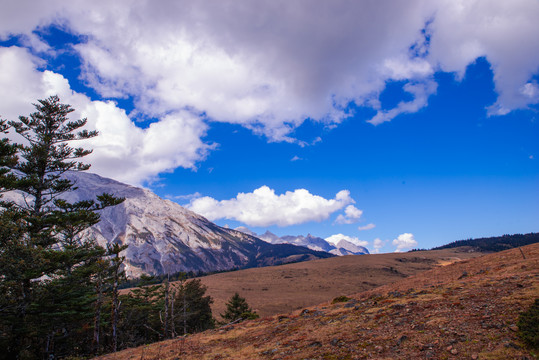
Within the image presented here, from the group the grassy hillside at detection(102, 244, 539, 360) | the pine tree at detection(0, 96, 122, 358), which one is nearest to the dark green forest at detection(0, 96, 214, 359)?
the pine tree at detection(0, 96, 122, 358)

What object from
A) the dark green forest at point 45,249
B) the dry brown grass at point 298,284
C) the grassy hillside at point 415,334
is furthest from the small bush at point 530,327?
the dry brown grass at point 298,284

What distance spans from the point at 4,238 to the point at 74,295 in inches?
518

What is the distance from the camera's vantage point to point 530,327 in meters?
7.00

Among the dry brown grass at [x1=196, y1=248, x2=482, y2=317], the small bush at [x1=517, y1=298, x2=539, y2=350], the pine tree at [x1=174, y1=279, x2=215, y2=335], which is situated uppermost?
the small bush at [x1=517, y1=298, x2=539, y2=350]

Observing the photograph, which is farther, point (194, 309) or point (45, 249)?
point (194, 309)

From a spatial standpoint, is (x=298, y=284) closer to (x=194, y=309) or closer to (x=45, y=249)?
(x=194, y=309)

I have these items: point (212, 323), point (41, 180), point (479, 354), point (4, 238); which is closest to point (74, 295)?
point (41, 180)

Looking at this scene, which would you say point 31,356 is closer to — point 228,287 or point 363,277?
point 228,287

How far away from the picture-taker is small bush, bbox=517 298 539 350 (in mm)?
6488

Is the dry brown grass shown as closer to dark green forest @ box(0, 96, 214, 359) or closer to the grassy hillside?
dark green forest @ box(0, 96, 214, 359)

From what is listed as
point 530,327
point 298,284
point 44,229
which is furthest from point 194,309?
point 298,284

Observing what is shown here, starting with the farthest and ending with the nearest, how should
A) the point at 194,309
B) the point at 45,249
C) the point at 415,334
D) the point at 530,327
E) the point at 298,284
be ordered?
the point at 298,284 → the point at 194,309 → the point at 45,249 → the point at 415,334 → the point at 530,327

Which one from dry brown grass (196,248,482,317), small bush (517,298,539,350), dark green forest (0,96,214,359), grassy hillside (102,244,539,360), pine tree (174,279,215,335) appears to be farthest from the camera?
dry brown grass (196,248,482,317)

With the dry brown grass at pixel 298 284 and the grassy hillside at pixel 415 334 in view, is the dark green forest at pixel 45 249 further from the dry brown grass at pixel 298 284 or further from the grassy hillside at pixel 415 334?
the dry brown grass at pixel 298 284
